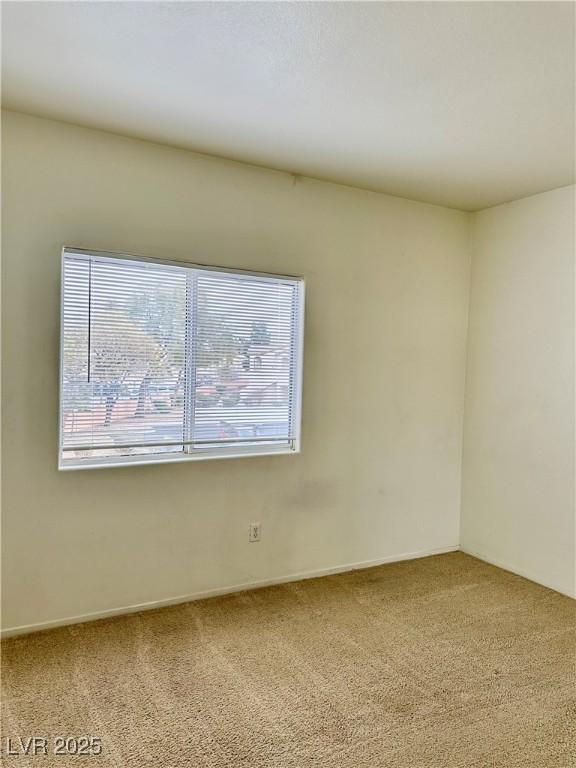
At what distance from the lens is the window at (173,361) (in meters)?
2.78

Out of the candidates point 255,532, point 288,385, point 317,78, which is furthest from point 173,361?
point 317,78

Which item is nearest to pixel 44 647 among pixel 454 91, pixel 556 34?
pixel 454 91

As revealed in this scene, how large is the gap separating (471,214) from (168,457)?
288 centimetres

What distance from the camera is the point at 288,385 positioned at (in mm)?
3434

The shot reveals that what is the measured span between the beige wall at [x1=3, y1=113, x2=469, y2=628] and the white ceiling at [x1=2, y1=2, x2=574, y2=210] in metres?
0.26

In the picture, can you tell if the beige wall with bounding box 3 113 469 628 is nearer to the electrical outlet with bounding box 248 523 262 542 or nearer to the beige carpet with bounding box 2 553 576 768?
the electrical outlet with bounding box 248 523 262 542

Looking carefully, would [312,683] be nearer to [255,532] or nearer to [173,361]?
[255,532]

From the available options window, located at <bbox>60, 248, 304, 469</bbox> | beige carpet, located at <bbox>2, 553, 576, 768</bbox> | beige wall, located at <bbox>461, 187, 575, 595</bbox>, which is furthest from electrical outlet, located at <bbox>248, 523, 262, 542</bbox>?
beige wall, located at <bbox>461, 187, 575, 595</bbox>

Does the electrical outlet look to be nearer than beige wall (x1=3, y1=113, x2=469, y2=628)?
No

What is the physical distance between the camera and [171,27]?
186 cm

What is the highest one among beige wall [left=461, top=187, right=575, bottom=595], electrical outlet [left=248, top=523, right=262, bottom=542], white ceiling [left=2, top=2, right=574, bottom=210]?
white ceiling [left=2, top=2, right=574, bottom=210]

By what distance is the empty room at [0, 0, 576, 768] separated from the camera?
77.9 inches

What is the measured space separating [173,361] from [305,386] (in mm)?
880

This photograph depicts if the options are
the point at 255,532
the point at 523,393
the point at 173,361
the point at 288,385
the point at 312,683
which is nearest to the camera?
the point at 312,683
